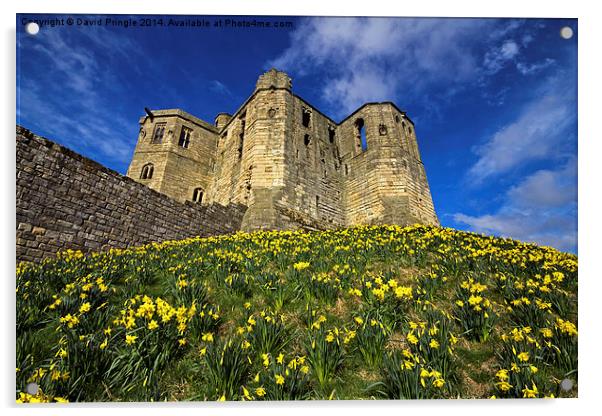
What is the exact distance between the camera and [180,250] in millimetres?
6367

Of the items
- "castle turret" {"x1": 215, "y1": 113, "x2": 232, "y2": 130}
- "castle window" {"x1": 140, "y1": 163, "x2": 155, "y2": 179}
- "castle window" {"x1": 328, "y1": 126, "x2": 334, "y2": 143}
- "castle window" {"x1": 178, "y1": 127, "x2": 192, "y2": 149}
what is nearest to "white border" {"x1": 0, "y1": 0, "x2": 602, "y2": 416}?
"castle window" {"x1": 328, "y1": 126, "x2": 334, "y2": 143}

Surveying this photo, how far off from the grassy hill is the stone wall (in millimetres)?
2562

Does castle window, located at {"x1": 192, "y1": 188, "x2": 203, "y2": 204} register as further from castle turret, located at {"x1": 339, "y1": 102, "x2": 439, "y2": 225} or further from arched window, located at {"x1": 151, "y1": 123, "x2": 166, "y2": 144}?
castle turret, located at {"x1": 339, "y1": 102, "x2": 439, "y2": 225}

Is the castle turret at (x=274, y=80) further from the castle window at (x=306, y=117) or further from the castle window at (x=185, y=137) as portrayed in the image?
the castle window at (x=185, y=137)

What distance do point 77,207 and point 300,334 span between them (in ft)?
21.8

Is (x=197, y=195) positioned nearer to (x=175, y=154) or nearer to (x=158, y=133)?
(x=175, y=154)

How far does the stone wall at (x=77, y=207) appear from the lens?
241 inches

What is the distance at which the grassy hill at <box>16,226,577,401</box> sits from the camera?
240 cm

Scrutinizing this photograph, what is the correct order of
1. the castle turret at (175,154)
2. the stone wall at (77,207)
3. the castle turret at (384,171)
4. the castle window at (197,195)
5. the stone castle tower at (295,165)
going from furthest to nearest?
the castle window at (197,195), the castle turret at (175,154), the castle turret at (384,171), the stone castle tower at (295,165), the stone wall at (77,207)
